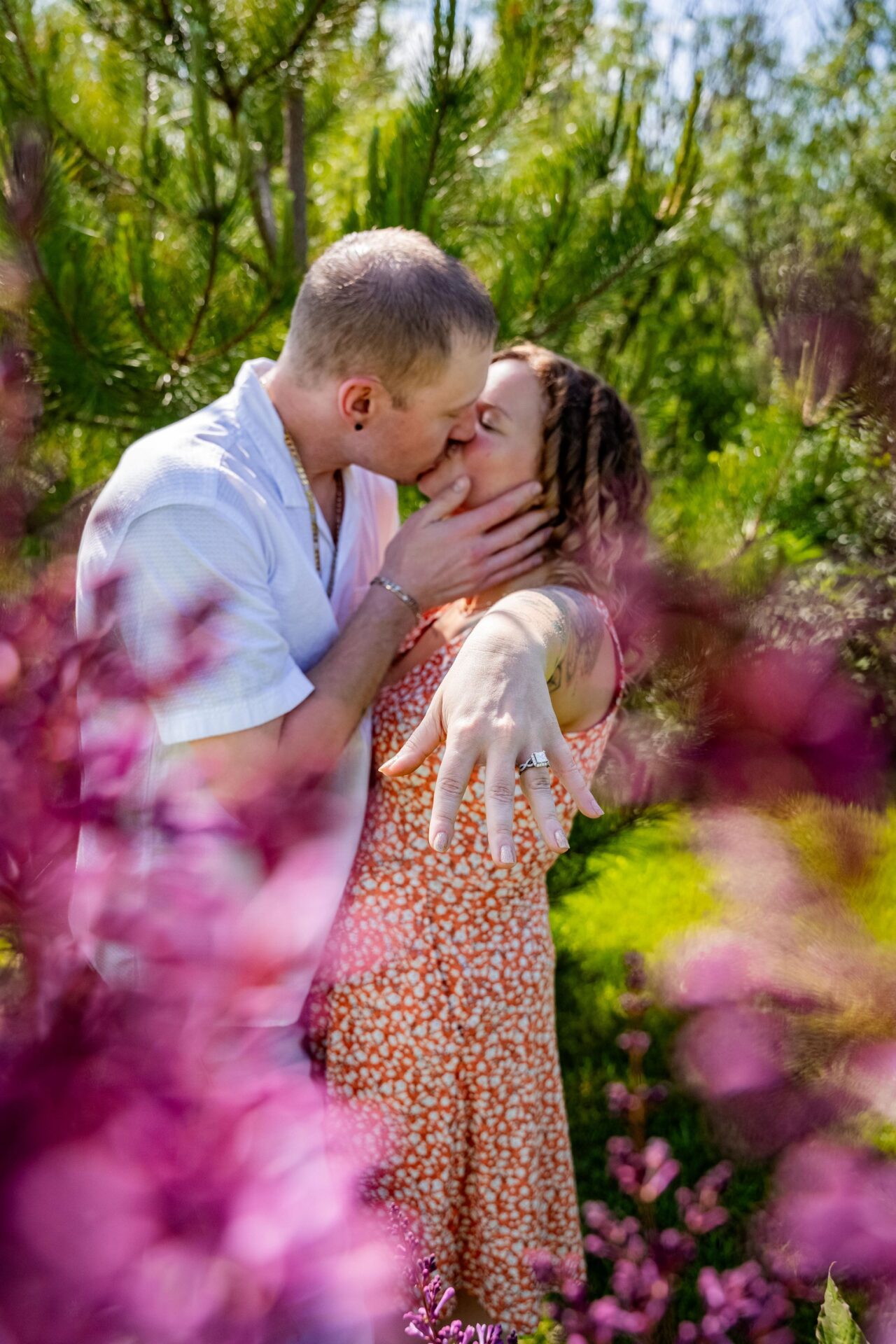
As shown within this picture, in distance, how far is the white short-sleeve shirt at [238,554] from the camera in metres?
1.55

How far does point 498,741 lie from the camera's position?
3.14 ft

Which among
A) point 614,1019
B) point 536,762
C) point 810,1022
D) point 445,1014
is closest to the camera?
point 810,1022

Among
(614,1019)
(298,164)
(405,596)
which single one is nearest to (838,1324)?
(405,596)

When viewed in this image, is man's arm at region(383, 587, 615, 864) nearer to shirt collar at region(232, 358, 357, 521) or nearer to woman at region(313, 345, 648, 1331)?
woman at region(313, 345, 648, 1331)

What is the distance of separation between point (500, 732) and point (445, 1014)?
3.25 feet

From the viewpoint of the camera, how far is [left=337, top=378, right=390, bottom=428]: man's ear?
185 cm

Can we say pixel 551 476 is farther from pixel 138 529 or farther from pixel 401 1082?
pixel 401 1082

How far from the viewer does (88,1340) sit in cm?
44

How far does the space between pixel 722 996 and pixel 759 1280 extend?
0.62 metres

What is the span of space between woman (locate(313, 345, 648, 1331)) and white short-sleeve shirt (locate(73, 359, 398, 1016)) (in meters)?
0.11

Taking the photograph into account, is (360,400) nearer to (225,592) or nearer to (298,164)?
(225,592)

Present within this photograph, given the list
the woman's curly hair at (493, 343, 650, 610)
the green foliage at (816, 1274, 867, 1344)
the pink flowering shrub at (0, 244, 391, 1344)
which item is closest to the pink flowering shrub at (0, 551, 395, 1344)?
the pink flowering shrub at (0, 244, 391, 1344)

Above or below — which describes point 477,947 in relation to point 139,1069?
below

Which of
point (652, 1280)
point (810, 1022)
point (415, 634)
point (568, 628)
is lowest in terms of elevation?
point (652, 1280)
